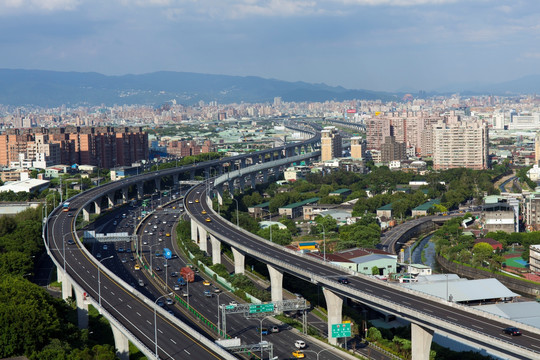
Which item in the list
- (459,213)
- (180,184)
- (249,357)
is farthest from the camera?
(180,184)

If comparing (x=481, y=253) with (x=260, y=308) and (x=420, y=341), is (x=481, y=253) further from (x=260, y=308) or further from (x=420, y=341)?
(x=420, y=341)

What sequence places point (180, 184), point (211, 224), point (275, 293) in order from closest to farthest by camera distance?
point (275, 293) < point (211, 224) < point (180, 184)

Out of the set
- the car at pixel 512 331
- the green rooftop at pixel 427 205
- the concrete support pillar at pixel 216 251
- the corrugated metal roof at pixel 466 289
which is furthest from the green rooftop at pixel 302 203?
the car at pixel 512 331

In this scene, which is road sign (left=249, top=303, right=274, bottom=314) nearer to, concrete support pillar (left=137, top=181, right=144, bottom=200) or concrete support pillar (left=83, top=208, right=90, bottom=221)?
concrete support pillar (left=83, top=208, right=90, bottom=221)

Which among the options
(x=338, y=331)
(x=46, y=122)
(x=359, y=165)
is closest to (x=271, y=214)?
(x=359, y=165)

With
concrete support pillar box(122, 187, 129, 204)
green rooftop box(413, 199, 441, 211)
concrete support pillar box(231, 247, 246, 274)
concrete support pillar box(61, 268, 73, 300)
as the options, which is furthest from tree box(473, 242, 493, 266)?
concrete support pillar box(122, 187, 129, 204)

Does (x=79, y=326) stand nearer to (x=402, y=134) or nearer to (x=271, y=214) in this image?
(x=271, y=214)
